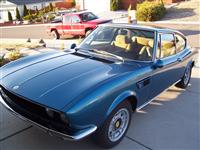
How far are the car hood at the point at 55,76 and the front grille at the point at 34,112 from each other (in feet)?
0.38

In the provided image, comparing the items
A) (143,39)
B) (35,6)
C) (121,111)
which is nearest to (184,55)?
(143,39)

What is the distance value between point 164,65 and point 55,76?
6.46 feet

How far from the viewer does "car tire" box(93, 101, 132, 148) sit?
3.49m

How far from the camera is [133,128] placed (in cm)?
433

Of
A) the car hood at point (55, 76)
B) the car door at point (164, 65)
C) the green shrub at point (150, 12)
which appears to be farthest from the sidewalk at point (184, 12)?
the car hood at point (55, 76)

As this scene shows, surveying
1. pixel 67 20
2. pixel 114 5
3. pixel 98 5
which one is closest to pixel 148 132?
pixel 67 20

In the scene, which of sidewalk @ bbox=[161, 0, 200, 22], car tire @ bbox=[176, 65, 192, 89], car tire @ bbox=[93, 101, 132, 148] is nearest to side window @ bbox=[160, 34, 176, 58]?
car tire @ bbox=[176, 65, 192, 89]

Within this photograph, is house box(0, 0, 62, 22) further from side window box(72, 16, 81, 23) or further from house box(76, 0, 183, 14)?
side window box(72, 16, 81, 23)

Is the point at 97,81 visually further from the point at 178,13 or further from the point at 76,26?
the point at 178,13

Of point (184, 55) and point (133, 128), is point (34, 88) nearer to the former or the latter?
point (133, 128)

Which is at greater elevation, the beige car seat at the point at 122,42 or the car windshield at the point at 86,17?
the car windshield at the point at 86,17

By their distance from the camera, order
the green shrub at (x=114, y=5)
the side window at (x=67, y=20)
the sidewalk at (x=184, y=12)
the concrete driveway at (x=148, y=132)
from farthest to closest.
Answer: the green shrub at (x=114, y=5) < the sidewalk at (x=184, y=12) < the side window at (x=67, y=20) < the concrete driveway at (x=148, y=132)

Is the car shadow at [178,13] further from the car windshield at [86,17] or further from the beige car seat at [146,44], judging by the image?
the beige car seat at [146,44]

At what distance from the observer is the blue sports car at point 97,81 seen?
316 cm
